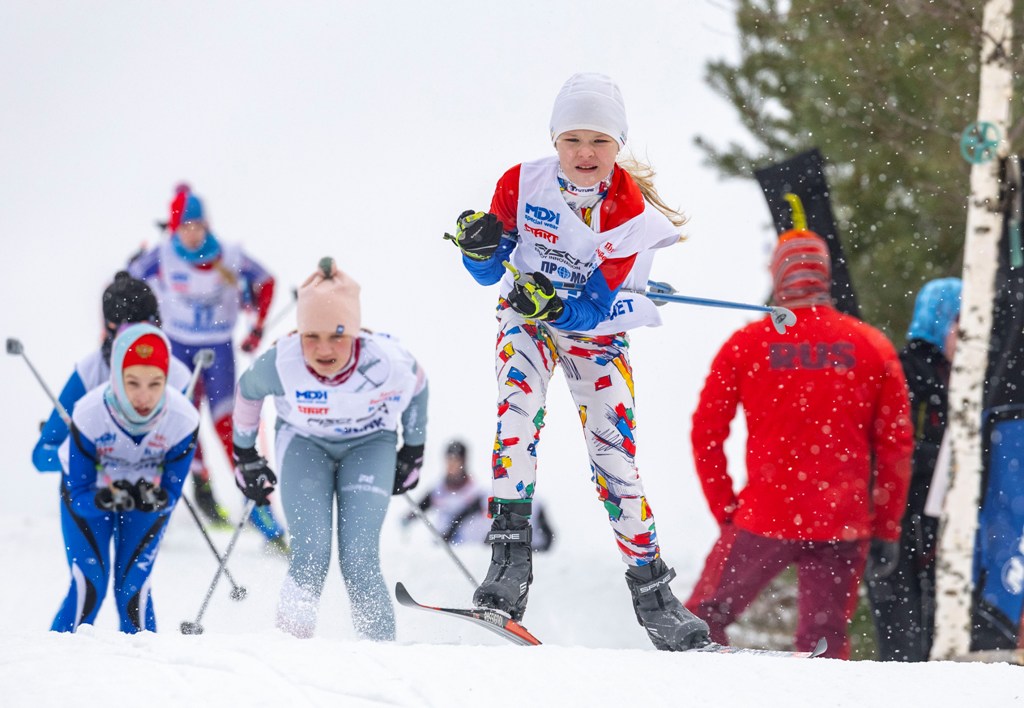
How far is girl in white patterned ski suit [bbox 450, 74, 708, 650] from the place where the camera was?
14.0 ft

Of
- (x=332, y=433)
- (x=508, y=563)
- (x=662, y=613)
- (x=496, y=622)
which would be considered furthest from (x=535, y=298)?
(x=332, y=433)

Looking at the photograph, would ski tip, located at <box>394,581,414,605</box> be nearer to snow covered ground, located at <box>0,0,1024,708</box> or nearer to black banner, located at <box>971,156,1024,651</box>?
snow covered ground, located at <box>0,0,1024,708</box>

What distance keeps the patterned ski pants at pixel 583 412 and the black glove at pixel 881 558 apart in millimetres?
1301

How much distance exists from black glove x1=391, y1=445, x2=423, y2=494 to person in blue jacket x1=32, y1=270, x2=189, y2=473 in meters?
1.40

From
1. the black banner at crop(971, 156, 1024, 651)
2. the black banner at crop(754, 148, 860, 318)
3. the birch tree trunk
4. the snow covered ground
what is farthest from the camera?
the black banner at crop(754, 148, 860, 318)

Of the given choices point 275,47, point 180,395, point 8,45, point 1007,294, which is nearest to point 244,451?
point 180,395

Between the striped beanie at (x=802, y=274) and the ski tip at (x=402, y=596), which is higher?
the striped beanie at (x=802, y=274)

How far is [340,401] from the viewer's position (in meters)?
5.59

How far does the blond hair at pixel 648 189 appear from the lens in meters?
4.71

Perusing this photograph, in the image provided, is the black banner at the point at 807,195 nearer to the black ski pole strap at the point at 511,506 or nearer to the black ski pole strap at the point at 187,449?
the black ski pole strap at the point at 511,506

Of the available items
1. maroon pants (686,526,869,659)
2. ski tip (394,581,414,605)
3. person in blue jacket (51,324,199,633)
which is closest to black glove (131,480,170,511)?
person in blue jacket (51,324,199,633)

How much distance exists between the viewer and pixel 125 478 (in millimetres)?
5727

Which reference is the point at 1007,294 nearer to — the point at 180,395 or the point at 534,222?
the point at 534,222

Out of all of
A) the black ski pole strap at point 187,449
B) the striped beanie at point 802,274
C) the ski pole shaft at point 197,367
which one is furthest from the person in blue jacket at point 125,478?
the striped beanie at point 802,274
